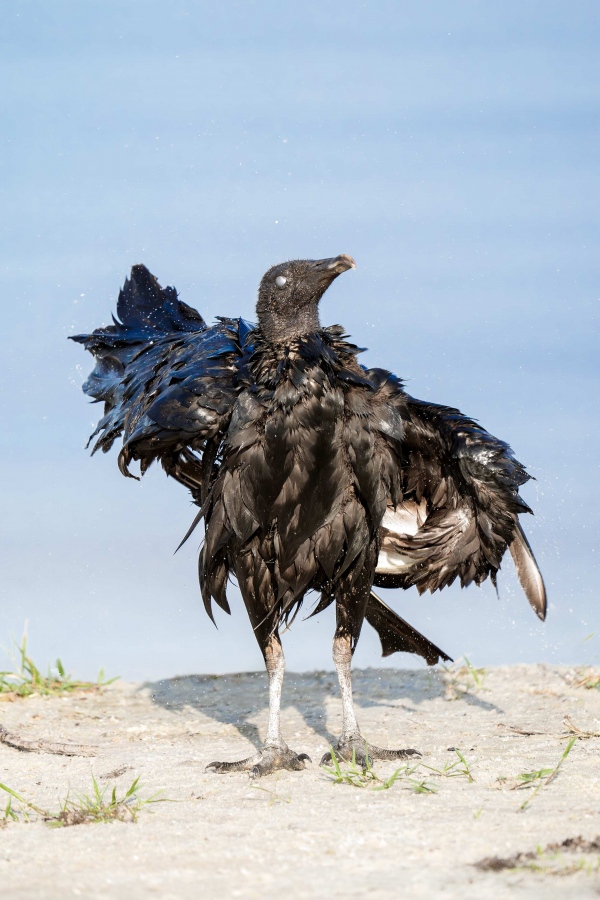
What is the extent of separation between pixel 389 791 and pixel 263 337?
7.89ft

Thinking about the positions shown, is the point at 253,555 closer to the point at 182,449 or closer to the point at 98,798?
the point at 182,449

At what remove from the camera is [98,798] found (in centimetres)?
436

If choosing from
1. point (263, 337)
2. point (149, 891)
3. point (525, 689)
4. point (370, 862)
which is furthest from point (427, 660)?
point (149, 891)

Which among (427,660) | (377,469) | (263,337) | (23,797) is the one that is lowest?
(23,797)

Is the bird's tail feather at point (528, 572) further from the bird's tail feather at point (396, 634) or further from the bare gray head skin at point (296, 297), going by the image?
the bare gray head skin at point (296, 297)

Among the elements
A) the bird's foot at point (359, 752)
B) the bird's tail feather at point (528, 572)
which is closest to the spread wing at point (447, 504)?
the bird's tail feather at point (528, 572)

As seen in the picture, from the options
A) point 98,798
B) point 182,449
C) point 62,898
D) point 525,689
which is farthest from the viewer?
point 525,689

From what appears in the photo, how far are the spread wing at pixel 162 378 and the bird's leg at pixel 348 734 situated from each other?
129 centimetres

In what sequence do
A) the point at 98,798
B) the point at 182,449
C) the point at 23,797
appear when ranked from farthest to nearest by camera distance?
the point at 182,449, the point at 23,797, the point at 98,798

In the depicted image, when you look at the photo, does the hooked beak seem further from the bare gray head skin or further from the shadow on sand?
the shadow on sand

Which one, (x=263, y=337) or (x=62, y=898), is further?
(x=263, y=337)

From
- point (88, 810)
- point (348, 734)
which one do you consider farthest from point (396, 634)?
point (88, 810)

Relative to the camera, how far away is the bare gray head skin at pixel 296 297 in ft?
18.0

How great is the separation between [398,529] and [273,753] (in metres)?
1.68
